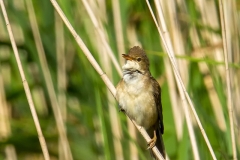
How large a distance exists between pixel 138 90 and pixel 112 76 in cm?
29

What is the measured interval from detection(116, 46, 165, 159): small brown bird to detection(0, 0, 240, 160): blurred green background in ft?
0.30

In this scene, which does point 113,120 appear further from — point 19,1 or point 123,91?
point 19,1

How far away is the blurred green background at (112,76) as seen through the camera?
11.5 feet

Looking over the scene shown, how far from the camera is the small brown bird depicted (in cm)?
329

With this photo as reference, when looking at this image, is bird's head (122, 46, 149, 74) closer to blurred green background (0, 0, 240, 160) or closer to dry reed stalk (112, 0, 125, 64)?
blurred green background (0, 0, 240, 160)

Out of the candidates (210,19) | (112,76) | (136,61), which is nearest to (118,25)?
(112,76)

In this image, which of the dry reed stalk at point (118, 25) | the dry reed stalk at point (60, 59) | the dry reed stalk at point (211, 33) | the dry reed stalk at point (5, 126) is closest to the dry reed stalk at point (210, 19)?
the dry reed stalk at point (211, 33)

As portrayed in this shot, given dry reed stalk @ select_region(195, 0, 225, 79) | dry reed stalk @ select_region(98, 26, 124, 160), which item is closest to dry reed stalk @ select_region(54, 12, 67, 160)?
dry reed stalk @ select_region(98, 26, 124, 160)

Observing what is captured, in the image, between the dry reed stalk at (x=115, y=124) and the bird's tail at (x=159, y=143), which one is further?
the dry reed stalk at (x=115, y=124)

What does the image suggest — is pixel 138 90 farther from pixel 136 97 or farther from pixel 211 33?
pixel 211 33

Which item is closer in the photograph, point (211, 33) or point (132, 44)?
point (211, 33)

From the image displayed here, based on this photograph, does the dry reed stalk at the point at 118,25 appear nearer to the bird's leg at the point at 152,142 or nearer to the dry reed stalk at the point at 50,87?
the dry reed stalk at the point at 50,87

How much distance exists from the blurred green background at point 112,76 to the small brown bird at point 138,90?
Result: 0.09m

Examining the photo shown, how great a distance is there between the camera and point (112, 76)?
359 centimetres
